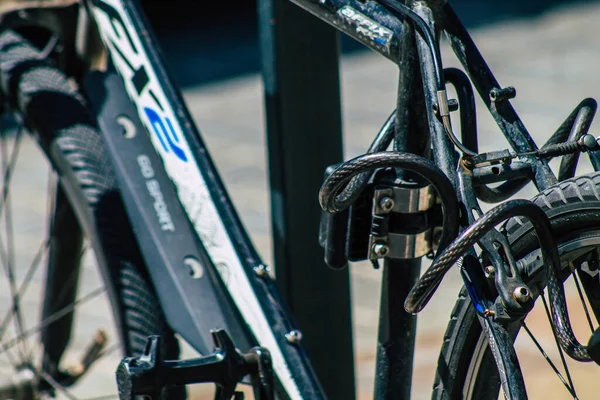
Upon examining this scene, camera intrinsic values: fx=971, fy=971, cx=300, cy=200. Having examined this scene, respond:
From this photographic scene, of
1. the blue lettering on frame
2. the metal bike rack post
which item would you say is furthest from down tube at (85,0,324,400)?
the metal bike rack post

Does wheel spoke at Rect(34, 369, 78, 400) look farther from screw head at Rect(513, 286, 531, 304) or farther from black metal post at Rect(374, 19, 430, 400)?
screw head at Rect(513, 286, 531, 304)

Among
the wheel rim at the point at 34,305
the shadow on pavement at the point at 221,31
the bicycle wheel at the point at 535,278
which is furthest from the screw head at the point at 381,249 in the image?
the shadow on pavement at the point at 221,31

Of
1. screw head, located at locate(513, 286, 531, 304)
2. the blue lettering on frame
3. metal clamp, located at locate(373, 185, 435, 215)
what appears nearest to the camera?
screw head, located at locate(513, 286, 531, 304)

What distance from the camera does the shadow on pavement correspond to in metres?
5.36

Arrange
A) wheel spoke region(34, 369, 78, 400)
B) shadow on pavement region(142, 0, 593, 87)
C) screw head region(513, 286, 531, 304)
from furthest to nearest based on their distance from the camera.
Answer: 1. shadow on pavement region(142, 0, 593, 87)
2. wheel spoke region(34, 369, 78, 400)
3. screw head region(513, 286, 531, 304)

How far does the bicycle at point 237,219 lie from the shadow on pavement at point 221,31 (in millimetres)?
3304

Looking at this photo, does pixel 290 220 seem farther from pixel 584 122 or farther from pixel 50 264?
pixel 584 122

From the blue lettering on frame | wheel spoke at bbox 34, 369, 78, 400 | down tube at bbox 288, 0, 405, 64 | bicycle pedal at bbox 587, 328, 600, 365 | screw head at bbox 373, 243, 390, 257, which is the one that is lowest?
wheel spoke at bbox 34, 369, 78, 400

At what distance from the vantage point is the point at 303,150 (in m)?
1.75

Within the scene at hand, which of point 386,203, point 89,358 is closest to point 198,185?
point 386,203

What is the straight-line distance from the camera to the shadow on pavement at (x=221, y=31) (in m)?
5.36

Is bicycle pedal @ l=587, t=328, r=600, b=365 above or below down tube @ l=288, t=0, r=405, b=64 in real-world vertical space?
below

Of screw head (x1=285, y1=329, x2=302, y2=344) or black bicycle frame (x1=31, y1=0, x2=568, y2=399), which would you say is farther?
screw head (x1=285, y1=329, x2=302, y2=344)

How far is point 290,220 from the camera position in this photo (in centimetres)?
175
